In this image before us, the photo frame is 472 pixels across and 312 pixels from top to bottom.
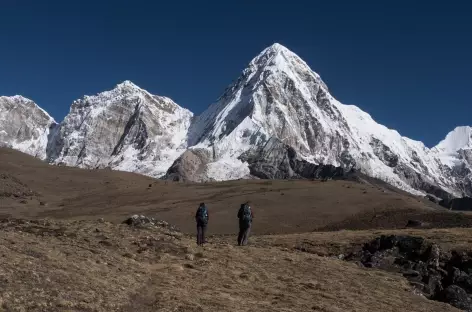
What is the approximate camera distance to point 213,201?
62031mm

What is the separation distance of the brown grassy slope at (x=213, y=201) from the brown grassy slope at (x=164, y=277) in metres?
24.0

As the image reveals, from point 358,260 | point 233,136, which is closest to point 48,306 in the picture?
point 358,260

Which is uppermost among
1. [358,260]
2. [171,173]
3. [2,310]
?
[171,173]

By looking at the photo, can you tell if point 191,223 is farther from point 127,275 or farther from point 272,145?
point 272,145

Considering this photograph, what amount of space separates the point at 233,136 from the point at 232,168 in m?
29.1

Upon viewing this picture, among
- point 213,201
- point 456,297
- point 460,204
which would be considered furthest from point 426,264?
point 460,204

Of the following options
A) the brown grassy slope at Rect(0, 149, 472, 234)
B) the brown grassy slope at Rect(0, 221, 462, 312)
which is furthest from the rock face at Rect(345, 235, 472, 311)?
the brown grassy slope at Rect(0, 149, 472, 234)

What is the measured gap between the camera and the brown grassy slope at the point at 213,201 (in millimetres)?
49969

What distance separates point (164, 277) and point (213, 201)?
150 ft

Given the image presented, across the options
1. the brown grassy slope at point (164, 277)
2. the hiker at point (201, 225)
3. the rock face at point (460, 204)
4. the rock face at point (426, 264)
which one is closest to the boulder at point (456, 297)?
the rock face at point (426, 264)

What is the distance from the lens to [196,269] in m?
18.1

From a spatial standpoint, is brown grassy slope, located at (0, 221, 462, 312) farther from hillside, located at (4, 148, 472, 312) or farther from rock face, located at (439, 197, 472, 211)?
rock face, located at (439, 197, 472, 211)

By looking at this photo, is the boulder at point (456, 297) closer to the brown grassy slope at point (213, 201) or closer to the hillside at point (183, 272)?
the hillside at point (183, 272)

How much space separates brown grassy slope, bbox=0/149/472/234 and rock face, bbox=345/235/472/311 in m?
19.3
